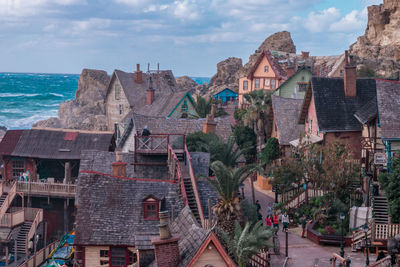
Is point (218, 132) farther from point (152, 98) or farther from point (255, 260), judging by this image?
point (255, 260)

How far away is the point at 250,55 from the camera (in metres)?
106

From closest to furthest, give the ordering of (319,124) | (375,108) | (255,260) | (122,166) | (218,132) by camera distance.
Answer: (255,260), (122,166), (375,108), (319,124), (218,132)

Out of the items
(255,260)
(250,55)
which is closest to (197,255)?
(255,260)

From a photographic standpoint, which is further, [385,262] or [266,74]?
[266,74]

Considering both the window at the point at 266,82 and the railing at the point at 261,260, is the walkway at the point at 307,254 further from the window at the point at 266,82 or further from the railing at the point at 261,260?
the window at the point at 266,82

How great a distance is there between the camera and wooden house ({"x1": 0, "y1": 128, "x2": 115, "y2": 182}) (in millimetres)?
50500

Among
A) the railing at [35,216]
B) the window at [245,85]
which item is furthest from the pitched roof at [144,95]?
the railing at [35,216]

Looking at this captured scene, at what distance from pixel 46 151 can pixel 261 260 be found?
29.7 meters

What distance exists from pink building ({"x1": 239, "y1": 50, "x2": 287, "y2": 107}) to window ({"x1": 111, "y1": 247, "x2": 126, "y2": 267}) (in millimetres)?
48579

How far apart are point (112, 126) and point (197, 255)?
2558 inches

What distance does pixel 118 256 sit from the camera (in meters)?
29.1

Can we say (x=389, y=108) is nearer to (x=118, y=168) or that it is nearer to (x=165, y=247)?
(x=118, y=168)

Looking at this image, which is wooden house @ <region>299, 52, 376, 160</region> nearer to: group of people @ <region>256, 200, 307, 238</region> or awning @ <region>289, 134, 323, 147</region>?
awning @ <region>289, 134, 323, 147</region>

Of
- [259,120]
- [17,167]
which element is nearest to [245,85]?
[259,120]
